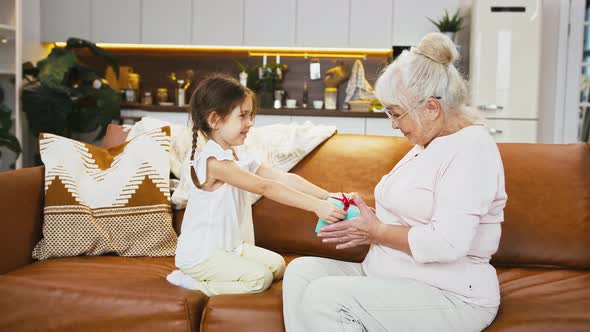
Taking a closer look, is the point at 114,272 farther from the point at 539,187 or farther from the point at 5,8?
the point at 5,8

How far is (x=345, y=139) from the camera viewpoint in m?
2.57

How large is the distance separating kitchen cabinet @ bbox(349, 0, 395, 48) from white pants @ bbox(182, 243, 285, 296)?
384cm

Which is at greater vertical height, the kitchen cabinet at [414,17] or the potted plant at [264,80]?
the kitchen cabinet at [414,17]

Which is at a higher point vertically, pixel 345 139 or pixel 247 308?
pixel 345 139

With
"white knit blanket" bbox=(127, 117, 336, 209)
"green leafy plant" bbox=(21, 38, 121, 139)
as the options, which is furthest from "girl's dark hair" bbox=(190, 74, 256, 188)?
"green leafy plant" bbox=(21, 38, 121, 139)

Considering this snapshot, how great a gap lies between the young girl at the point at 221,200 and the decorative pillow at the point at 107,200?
1.15 feet

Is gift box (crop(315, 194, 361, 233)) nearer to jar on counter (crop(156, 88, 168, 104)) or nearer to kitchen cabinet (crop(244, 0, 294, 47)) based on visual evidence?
kitchen cabinet (crop(244, 0, 294, 47))

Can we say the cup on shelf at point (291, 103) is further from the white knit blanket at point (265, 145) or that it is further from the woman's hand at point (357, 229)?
the woman's hand at point (357, 229)

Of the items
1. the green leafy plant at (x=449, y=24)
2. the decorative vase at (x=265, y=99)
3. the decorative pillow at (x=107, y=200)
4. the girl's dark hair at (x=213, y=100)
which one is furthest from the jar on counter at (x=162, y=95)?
the girl's dark hair at (x=213, y=100)

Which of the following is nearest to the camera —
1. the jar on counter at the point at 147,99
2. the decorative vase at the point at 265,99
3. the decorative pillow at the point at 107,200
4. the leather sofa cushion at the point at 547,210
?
the leather sofa cushion at the point at 547,210

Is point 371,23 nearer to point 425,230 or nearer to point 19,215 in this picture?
point 19,215

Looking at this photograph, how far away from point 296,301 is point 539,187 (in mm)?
1050

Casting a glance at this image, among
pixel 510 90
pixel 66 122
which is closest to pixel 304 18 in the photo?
pixel 510 90

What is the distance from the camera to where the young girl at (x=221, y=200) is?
1928 millimetres
